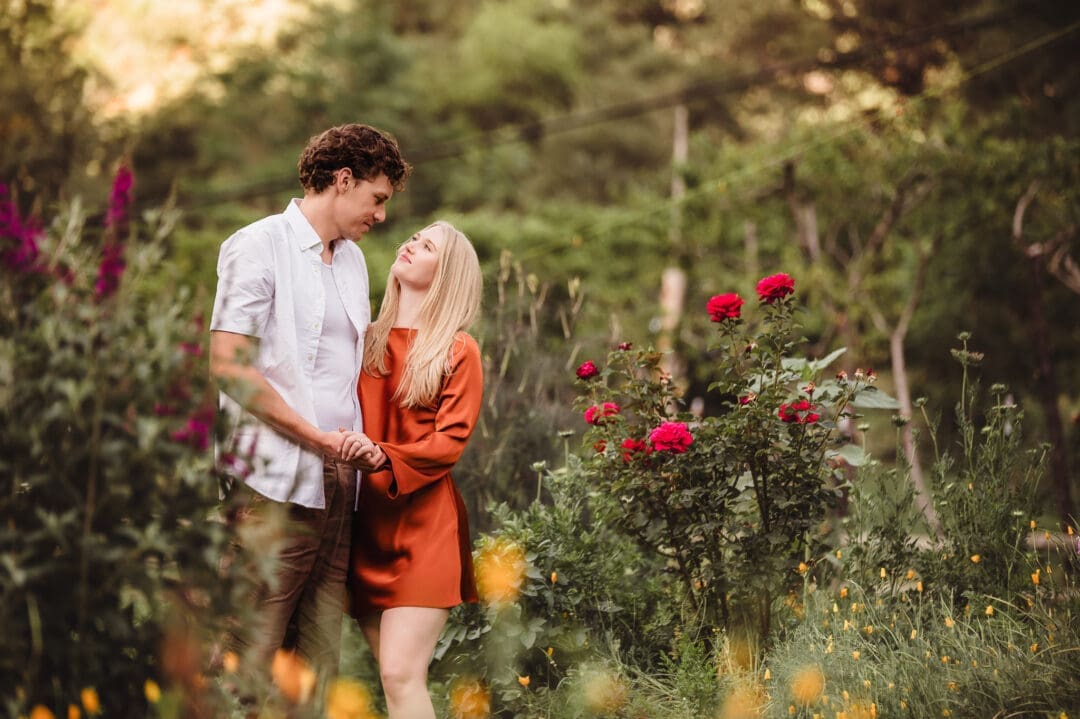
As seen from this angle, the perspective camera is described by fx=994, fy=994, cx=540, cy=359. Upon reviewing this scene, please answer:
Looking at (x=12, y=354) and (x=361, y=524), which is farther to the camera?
(x=361, y=524)

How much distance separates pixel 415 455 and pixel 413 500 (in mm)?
192

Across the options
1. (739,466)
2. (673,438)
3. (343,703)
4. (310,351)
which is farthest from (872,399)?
(343,703)

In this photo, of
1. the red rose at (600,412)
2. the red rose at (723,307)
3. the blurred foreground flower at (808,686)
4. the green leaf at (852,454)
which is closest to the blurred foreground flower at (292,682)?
the blurred foreground flower at (808,686)

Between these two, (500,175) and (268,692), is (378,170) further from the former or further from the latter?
(500,175)

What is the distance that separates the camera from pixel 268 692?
215 centimetres

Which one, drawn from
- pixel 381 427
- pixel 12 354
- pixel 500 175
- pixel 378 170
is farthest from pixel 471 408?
pixel 500 175

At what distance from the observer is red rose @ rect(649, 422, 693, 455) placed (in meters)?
3.34

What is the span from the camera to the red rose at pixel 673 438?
334 cm

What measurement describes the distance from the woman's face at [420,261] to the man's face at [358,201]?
158mm

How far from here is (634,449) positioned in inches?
141

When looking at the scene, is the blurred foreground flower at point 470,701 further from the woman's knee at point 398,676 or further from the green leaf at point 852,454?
the green leaf at point 852,454

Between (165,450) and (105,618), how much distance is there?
38 cm

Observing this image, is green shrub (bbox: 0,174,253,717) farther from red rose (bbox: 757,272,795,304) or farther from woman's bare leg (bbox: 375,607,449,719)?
red rose (bbox: 757,272,795,304)

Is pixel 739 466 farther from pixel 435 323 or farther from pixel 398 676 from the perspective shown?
pixel 398 676
